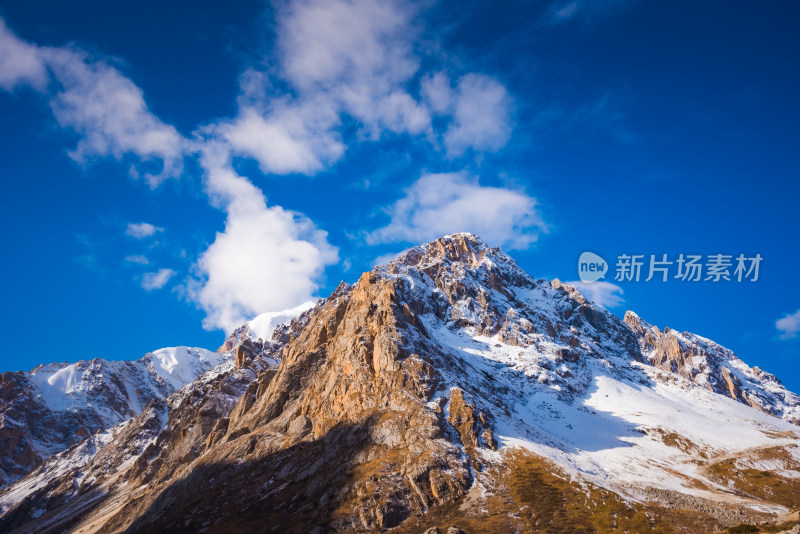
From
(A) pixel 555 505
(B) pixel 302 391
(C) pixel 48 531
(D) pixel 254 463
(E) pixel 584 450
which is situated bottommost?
(C) pixel 48 531

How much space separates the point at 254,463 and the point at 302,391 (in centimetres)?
4319

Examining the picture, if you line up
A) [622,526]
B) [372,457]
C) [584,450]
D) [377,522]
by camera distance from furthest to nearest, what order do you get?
1. [584,450]
2. [372,457]
3. [377,522]
4. [622,526]

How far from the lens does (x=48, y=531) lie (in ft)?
635

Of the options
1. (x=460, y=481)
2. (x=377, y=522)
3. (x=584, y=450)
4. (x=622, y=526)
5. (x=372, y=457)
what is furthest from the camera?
(x=584, y=450)

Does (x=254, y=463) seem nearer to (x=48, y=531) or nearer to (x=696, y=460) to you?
(x=48, y=531)

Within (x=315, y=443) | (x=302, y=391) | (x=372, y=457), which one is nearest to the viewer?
(x=372, y=457)

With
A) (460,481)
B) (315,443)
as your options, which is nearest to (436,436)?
(460,481)

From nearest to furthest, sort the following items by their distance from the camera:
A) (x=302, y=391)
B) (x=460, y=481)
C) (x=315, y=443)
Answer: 1. (x=460, y=481)
2. (x=315, y=443)
3. (x=302, y=391)

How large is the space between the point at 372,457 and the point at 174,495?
2811 inches

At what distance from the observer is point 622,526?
286 feet

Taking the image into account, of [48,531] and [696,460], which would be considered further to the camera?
[48,531]

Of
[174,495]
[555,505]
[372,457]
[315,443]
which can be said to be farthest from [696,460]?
[174,495]

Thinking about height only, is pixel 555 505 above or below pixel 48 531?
above

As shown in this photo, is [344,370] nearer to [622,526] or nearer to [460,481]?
[460,481]
